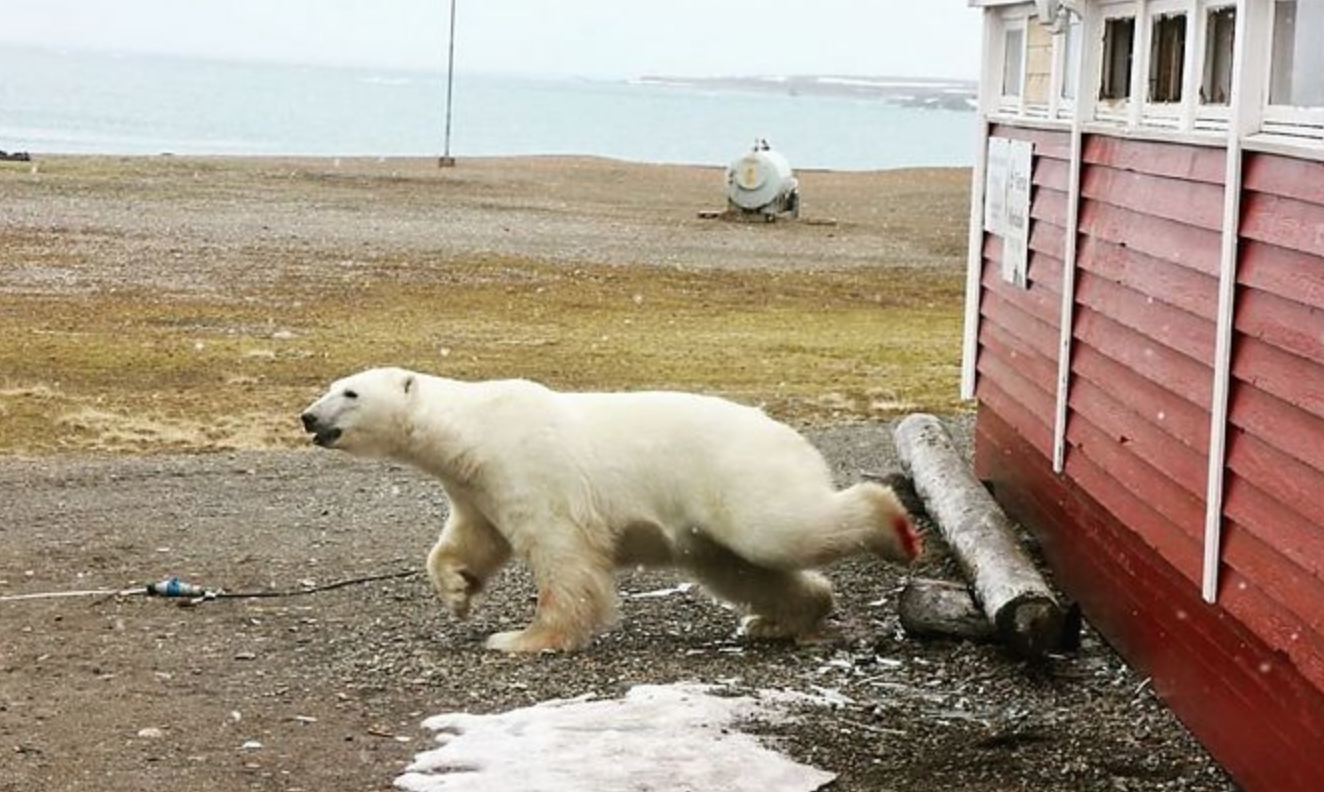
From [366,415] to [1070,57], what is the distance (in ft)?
11.9

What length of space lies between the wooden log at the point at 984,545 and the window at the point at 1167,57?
6.32 ft

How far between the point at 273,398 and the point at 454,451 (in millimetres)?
7676

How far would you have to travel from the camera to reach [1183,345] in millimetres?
7387

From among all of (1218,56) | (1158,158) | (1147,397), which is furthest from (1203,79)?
(1147,397)

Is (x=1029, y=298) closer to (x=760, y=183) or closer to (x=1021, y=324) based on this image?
(x=1021, y=324)

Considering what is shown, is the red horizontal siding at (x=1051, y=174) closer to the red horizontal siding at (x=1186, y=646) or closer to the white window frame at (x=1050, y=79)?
the white window frame at (x=1050, y=79)

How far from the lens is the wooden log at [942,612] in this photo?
8430 mm

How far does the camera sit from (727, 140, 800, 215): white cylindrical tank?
38688 millimetres

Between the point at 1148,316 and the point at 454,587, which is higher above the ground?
the point at 1148,316

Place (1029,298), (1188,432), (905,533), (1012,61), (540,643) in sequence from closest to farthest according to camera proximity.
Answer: (1188,432) → (905,533) → (540,643) → (1029,298) → (1012,61)

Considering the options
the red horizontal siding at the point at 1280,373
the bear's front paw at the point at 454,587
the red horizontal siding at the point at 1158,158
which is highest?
the red horizontal siding at the point at 1158,158

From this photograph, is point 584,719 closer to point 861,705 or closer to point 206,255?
point 861,705

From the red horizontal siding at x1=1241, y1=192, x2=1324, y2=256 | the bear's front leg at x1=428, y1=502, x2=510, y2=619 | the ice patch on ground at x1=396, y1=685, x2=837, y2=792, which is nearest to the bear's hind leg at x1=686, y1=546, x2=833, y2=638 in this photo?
the bear's front leg at x1=428, y1=502, x2=510, y2=619

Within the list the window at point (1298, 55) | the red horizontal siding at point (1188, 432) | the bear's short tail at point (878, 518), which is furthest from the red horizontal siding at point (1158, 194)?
the bear's short tail at point (878, 518)
